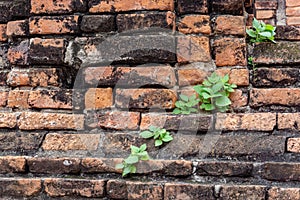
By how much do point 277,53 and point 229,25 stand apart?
0.69ft

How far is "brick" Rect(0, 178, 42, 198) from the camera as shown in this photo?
1402 millimetres

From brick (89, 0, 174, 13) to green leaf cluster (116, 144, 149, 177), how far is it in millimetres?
484

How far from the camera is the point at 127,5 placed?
4.70 ft

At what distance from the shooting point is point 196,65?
1.45 meters

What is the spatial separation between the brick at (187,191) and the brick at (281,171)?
0.19 m

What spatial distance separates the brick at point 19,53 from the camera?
1502 millimetres

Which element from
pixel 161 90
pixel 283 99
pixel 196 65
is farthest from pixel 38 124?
pixel 283 99

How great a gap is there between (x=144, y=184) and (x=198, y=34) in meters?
0.56

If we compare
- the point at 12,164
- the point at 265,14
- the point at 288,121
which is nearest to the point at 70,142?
the point at 12,164

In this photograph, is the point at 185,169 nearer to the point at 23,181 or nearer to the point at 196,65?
the point at 196,65

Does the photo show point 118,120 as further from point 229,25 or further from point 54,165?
point 229,25

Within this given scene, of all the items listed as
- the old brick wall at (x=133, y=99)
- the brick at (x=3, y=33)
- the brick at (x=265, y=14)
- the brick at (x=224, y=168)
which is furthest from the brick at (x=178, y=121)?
the brick at (x=265, y=14)

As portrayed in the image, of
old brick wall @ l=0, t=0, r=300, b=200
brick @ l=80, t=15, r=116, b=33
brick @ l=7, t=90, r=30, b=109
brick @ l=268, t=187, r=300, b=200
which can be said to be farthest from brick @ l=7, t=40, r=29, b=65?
brick @ l=268, t=187, r=300, b=200

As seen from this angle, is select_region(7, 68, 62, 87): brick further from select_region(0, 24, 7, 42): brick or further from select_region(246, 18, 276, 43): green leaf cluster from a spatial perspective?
select_region(246, 18, 276, 43): green leaf cluster
